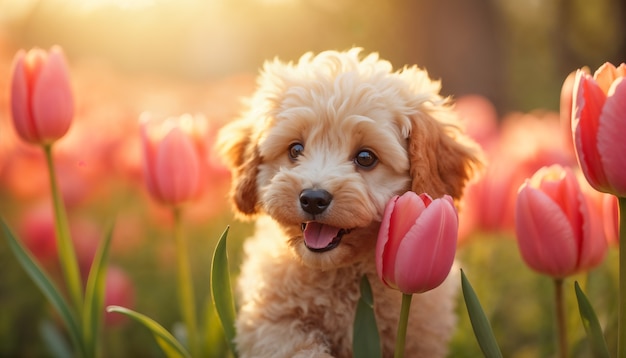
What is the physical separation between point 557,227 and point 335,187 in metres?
0.68

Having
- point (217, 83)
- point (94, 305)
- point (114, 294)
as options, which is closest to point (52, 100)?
point (94, 305)

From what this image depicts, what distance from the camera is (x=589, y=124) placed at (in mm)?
1949

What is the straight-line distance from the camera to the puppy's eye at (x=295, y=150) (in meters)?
2.71

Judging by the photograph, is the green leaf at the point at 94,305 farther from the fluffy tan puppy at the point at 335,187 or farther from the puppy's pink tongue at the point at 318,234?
the puppy's pink tongue at the point at 318,234

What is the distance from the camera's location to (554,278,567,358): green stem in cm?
240

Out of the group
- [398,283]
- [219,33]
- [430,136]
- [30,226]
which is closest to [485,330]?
[398,283]

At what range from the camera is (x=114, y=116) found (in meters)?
4.49

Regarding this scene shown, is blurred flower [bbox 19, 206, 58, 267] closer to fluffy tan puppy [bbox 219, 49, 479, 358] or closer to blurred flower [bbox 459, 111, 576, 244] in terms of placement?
fluffy tan puppy [bbox 219, 49, 479, 358]

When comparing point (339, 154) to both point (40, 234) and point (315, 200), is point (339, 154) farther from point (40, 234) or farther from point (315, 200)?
point (40, 234)

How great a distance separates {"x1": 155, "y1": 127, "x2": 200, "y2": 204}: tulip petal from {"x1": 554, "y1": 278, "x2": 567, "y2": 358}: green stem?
1323 millimetres

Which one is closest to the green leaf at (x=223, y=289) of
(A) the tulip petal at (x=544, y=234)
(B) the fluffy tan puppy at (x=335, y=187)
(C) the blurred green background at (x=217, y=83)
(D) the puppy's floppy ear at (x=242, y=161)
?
(B) the fluffy tan puppy at (x=335, y=187)

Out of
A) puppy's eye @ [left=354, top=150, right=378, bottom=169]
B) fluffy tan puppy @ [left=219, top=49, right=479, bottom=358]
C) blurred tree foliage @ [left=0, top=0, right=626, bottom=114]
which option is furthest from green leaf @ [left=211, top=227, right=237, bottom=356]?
blurred tree foliage @ [left=0, top=0, right=626, bottom=114]

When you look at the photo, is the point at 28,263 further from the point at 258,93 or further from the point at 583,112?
the point at 583,112

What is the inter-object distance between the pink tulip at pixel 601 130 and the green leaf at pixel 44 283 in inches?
72.8
